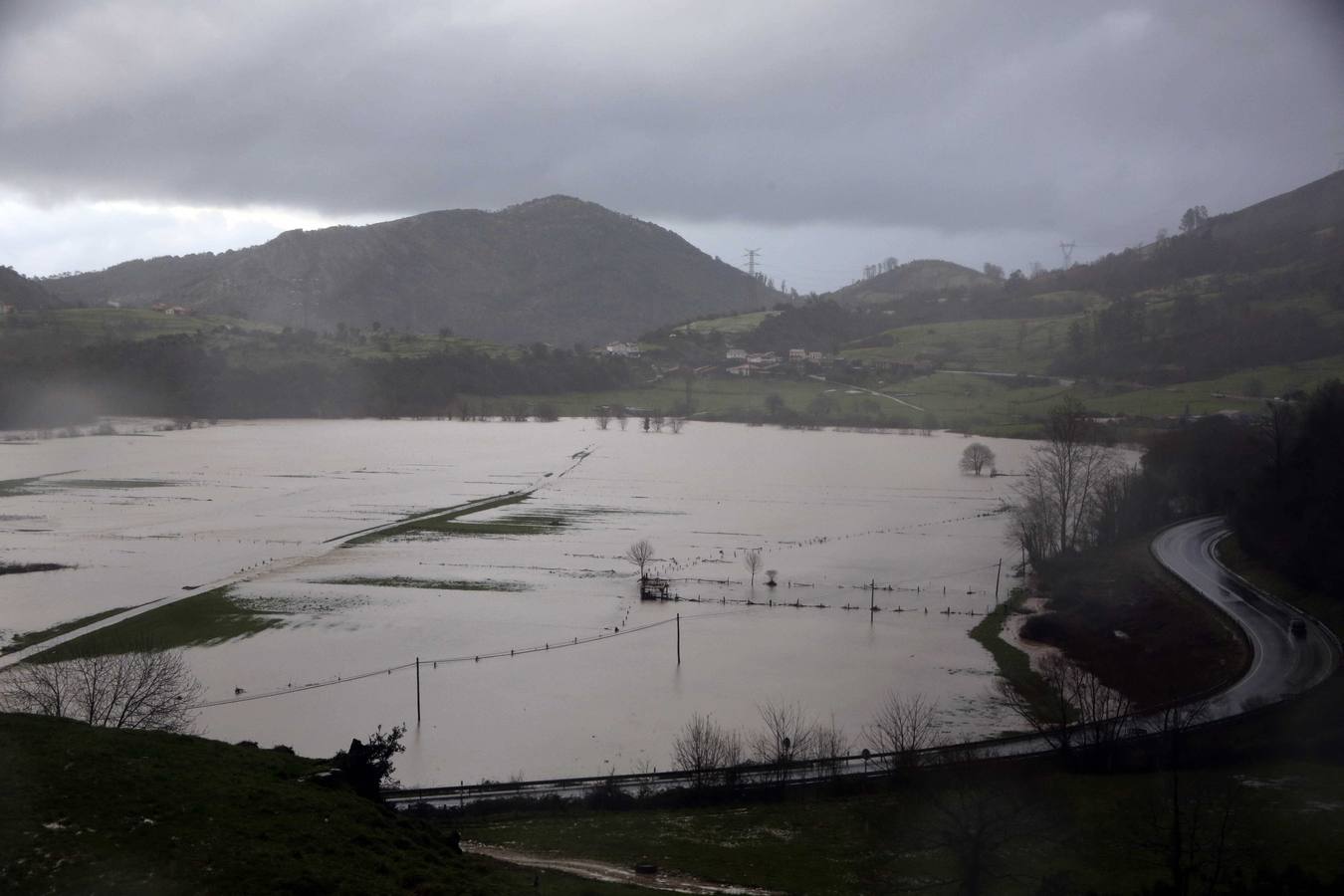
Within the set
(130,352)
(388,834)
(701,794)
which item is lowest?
(701,794)

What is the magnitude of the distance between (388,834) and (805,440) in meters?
54.3

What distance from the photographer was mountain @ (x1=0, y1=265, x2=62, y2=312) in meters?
75.0

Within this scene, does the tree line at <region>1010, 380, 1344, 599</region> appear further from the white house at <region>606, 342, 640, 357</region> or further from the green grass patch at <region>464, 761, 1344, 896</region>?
the white house at <region>606, 342, 640, 357</region>

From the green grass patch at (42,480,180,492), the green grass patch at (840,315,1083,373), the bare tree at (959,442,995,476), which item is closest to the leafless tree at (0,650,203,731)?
the green grass patch at (42,480,180,492)

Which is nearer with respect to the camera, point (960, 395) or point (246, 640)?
point (246, 640)

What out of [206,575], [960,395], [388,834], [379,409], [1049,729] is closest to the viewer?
[388,834]

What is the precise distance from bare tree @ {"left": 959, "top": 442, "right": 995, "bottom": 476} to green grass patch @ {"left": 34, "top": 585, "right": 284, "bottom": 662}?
A: 3337 cm

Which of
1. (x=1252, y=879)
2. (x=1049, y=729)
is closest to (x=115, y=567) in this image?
(x=1049, y=729)

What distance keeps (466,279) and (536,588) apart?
5760 inches

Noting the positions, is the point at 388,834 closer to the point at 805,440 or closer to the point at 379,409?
the point at 805,440

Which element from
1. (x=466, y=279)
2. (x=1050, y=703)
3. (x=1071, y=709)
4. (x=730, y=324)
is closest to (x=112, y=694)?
(x=1050, y=703)

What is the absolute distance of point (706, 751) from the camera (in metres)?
14.0

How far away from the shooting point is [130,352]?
237ft

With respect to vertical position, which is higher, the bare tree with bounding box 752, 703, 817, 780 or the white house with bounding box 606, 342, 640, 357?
the white house with bounding box 606, 342, 640, 357
